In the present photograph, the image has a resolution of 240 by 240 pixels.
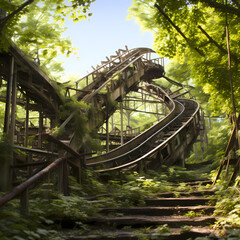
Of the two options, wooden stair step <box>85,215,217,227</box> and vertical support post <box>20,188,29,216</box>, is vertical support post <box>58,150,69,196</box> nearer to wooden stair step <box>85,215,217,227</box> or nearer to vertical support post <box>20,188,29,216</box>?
wooden stair step <box>85,215,217,227</box>

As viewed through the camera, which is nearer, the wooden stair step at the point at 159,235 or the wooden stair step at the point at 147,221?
the wooden stair step at the point at 159,235

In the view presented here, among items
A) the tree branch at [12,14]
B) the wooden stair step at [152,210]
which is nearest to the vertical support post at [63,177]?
the wooden stair step at [152,210]

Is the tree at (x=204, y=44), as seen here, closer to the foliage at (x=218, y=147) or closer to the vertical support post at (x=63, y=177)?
the foliage at (x=218, y=147)

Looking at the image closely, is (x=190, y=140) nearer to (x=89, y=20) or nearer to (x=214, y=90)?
(x=214, y=90)

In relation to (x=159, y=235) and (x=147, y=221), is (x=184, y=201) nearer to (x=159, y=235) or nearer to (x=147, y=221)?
(x=147, y=221)

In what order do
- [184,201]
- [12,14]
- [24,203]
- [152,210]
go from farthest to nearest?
1. [184,201]
2. [12,14]
3. [152,210]
4. [24,203]

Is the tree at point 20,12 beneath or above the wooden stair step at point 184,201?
above

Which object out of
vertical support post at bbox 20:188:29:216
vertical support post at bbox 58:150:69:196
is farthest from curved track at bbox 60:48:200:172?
vertical support post at bbox 20:188:29:216

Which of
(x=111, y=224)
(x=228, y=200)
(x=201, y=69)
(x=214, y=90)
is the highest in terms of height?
(x=201, y=69)

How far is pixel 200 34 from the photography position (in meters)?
7.76

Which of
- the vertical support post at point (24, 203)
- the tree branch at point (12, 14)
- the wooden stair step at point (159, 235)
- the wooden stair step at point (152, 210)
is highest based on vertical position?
the tree branch at point (12, 14)

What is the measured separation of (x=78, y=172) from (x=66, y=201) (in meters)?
2.26

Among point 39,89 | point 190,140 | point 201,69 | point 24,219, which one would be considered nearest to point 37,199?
point 24,219

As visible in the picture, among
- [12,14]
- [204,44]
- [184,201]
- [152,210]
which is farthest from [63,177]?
[204,44]
